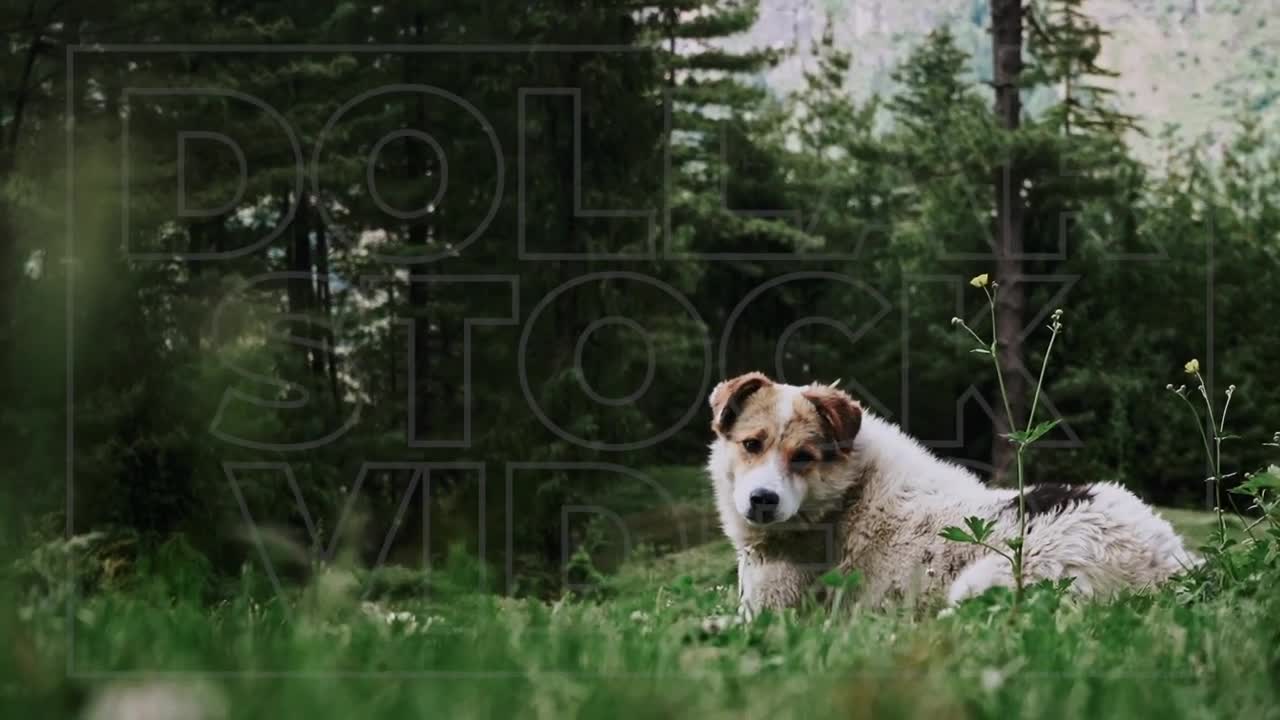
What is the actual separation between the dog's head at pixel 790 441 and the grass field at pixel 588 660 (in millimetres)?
1693

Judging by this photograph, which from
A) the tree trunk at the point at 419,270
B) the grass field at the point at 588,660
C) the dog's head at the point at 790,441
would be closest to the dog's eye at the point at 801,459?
the dog's head at the point at 790,441

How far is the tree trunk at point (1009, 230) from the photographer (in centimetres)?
2119

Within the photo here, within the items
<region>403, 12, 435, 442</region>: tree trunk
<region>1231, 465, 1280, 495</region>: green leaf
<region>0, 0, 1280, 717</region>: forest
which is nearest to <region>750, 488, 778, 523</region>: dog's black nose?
<region>1231, 465, 1280, 495</region>: green leaf

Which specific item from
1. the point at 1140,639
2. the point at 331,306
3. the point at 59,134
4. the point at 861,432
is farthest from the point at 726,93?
the point at 1140,639

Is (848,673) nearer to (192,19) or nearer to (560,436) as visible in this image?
(560,436)

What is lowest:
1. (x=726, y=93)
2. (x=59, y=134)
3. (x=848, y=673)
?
(x=848, y=673)

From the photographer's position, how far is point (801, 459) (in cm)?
602

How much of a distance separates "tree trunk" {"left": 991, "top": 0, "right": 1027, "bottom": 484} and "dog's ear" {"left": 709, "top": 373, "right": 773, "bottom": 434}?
49.6 ft

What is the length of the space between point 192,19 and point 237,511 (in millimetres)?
11720

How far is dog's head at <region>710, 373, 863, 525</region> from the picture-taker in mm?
5938

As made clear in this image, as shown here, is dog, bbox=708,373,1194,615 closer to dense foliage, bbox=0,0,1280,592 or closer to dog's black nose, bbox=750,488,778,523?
dog's black nose, bbox=750,488,778,523

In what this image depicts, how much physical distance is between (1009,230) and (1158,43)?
820 centimetres

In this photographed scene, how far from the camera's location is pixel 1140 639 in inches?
137

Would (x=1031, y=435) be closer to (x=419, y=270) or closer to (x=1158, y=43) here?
(x=419, y=270)
